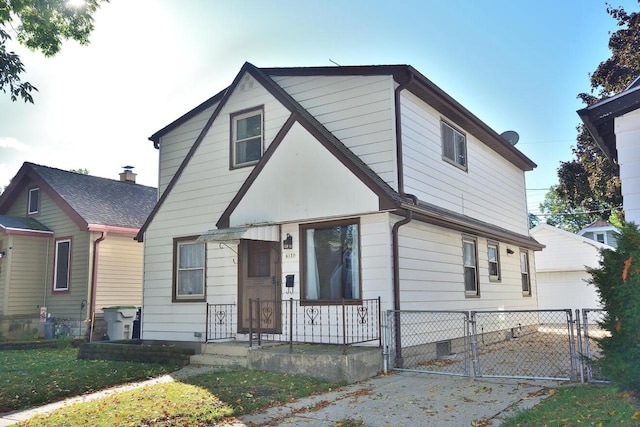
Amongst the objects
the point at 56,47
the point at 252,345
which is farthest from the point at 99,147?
the point at 252,345

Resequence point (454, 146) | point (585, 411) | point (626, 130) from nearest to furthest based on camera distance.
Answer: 1. point (585, 411)
2. point (626, 130)
3. point (454, 146)

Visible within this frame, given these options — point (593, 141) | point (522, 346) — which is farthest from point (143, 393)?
point (593, 141)

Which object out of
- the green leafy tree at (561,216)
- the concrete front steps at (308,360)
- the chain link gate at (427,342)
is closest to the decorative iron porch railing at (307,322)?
the concrete front steps at (308,360)

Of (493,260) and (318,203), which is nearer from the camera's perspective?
(318,203)

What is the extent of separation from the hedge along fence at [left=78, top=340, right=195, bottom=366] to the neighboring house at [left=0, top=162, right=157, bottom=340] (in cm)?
558

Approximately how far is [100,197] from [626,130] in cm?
1747

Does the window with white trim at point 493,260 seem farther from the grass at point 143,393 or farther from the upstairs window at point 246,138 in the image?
the grass at point 143,393

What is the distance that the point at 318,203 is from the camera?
9.92m

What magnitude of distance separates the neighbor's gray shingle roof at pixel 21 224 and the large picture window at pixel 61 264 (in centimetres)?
85

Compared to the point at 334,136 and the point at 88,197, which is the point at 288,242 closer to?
the point at 334,136

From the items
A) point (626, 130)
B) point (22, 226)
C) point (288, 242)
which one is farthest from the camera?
point (22, 226)

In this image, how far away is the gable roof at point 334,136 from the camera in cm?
952

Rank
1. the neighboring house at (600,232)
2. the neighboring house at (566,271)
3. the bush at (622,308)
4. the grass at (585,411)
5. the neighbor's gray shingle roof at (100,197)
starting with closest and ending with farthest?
the grass at (585,411) < the bush at (622,308) < the neighbor's gray shingle roof at (100,197) < the neighboring house at (566,271) < the neighboring house at (600,232)

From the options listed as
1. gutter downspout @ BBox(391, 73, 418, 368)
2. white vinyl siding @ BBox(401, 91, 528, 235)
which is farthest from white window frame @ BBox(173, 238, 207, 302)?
white vinyl siding @ BBox(401, 91, 528, 235)
